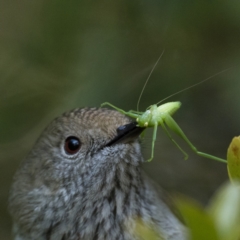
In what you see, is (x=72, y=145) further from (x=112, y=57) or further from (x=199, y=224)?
(x=199, y=224)

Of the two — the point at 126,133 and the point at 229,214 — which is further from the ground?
the point at 126,133

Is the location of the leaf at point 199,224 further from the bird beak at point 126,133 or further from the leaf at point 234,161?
the bird beak at point 126,133

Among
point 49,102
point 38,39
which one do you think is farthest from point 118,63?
point 49,102

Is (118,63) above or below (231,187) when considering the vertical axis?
above

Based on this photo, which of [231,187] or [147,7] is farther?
[147,7]

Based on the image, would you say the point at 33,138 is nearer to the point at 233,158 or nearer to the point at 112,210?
the point at 112,210

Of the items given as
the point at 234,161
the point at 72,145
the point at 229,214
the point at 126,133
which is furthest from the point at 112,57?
the point at 229,214

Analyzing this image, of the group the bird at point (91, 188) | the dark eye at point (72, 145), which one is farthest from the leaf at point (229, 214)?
the dark eye at point (72, 145)
